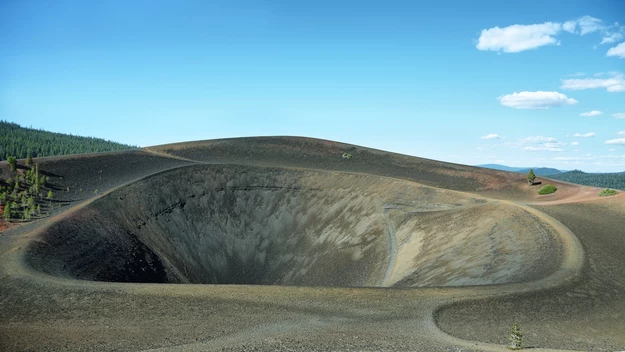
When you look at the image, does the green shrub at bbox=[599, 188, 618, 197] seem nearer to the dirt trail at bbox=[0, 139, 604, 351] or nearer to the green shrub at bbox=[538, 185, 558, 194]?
the green shrub at bbox=[538, 185, 558, 194]

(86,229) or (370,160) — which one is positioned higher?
(370,160)

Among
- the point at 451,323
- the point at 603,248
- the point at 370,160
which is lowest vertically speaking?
the point at 451,323

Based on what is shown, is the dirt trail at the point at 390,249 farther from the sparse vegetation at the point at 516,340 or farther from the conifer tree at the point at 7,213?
the conifer tree at the point at 7,213

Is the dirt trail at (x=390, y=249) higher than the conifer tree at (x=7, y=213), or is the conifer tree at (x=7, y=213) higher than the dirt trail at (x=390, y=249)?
the conifer tree at (x=7, y=213)

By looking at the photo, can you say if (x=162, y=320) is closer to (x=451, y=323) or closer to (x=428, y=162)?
(x=451, y=323)

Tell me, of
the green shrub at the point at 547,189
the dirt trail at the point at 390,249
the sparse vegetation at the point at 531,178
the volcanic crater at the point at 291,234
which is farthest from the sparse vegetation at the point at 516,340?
the sparse vegetation at the point at 531,178

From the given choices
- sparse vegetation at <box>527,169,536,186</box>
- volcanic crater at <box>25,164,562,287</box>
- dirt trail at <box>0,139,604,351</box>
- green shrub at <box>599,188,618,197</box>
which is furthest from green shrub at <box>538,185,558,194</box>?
dirt trail at <box>0,139,604,351</box>

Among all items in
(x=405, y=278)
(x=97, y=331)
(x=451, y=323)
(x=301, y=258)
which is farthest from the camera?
(x=301, y=258)

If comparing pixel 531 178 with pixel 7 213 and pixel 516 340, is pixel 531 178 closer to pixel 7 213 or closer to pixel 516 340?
pixel 516 340

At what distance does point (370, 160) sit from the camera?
101438 millimetres

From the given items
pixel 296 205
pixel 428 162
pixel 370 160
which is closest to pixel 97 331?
A: pixel 296 205

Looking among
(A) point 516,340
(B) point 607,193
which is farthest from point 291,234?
(A) point 516,340

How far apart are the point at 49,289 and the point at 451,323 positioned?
25.7 meters

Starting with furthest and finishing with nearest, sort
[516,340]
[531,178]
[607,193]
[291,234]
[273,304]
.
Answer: [531,178]
[291,234]
[607,193]
[273,304]
[516,340]
